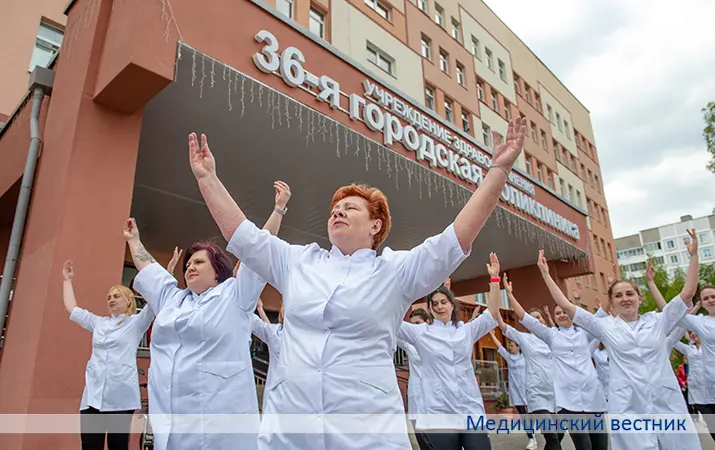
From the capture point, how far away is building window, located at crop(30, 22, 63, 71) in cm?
1205

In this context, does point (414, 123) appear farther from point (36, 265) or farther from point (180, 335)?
point (180, 335)

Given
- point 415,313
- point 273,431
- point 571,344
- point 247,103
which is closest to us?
point 273,431

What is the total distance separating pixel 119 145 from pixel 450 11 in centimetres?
1643

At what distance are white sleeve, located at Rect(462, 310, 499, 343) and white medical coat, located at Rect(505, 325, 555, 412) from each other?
2781mm

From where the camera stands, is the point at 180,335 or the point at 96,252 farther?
the point at 96,252

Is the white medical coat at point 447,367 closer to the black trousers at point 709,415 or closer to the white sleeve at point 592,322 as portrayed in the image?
the white sleeve at point 592,322

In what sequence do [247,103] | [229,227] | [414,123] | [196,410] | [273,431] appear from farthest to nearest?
[414,123], [247,103], [196,410], [229,227], [273,431]

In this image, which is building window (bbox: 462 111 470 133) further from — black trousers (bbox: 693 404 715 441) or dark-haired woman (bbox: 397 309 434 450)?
dark-haired woman (bbox: 397 309 434 450)

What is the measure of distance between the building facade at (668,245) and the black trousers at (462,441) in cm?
9009

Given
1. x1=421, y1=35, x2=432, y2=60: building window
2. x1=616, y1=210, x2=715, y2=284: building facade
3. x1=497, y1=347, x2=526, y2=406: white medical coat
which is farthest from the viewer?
x1=616, y1=210, x2=715, y2=284: building facade

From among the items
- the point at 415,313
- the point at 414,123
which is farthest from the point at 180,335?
the point at 414,123

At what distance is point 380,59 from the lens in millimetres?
14094

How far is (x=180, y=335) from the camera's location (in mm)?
2865

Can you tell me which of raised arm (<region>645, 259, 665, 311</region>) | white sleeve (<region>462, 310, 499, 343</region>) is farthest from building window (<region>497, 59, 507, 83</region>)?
white sleeve (<region>462, 310, 499, 343</region>)
